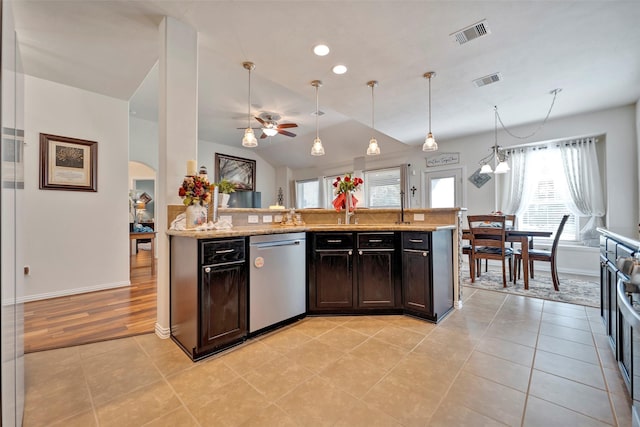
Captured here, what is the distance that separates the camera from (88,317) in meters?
2.67

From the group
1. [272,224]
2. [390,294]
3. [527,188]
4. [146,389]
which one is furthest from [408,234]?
[527,188]

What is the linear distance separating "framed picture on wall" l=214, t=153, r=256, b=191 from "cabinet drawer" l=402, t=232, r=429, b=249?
5336 millimetres

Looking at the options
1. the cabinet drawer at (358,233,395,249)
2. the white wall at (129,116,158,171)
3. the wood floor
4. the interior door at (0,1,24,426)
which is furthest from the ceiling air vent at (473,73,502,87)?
the white wall at (129,116,158,171)

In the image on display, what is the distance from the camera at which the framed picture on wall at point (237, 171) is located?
7.05m

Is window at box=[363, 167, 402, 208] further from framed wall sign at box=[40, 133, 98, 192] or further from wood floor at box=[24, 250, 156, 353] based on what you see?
framed wall sign at box=[40, 133, 98, 192]

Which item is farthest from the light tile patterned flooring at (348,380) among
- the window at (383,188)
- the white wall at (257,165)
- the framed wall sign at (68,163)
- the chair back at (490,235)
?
the white wall at (257,165)

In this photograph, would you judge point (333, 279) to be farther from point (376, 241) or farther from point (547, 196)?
point (547, 196)

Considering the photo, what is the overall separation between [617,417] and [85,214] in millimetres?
5296

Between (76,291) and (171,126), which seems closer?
(171,126)

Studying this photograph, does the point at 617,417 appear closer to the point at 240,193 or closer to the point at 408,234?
the point at 408,234

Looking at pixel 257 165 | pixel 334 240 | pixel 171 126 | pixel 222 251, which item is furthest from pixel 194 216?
pixel 257 165

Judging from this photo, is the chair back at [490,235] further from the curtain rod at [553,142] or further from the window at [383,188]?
the window at [383,188]

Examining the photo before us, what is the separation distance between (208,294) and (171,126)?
1.49 m

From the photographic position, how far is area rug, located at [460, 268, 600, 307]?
10.5ft
